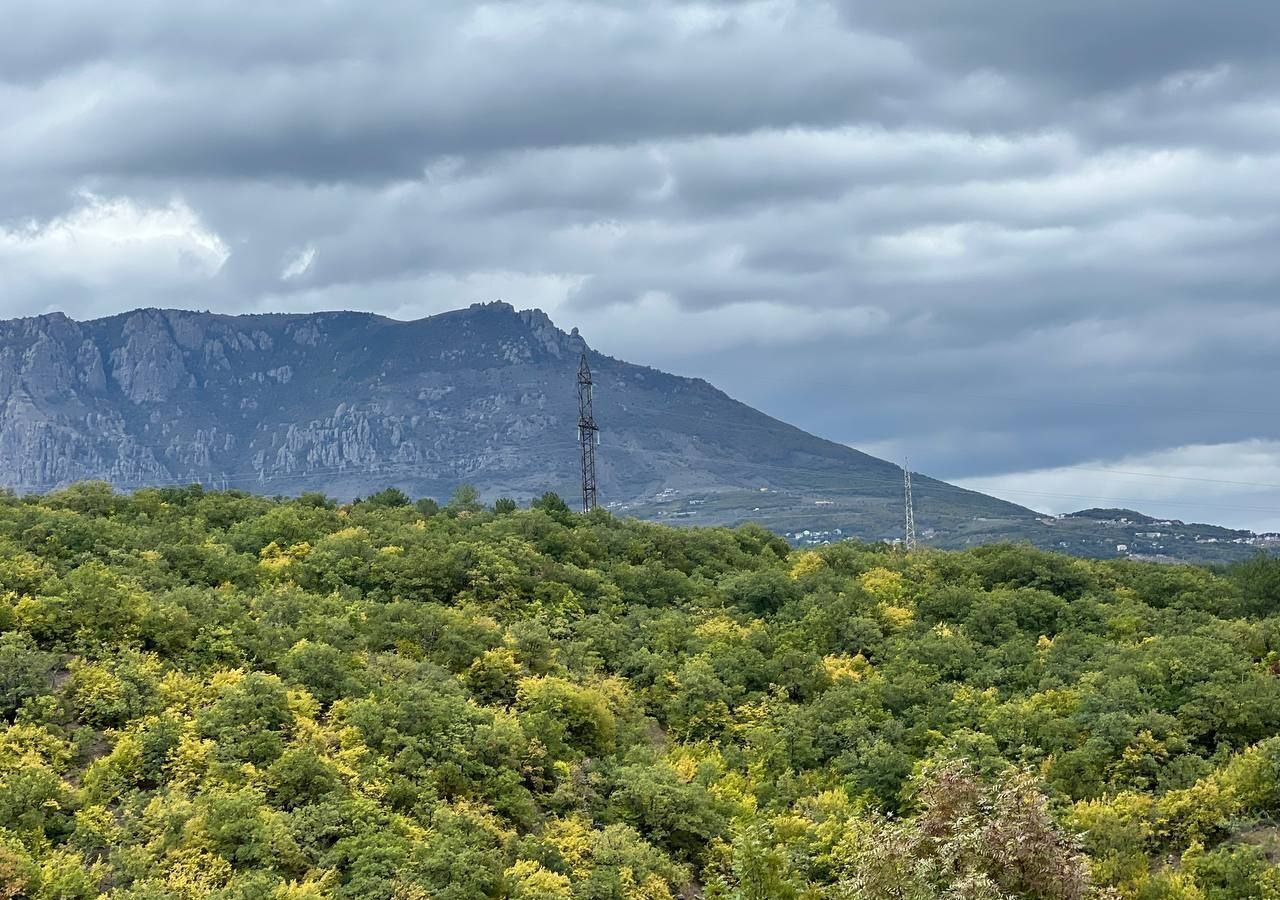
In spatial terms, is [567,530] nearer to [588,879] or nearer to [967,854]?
[588,879]

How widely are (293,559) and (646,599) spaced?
68.5ft

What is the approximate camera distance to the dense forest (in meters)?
51.1

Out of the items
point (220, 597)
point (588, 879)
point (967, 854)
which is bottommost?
point (588, 879)

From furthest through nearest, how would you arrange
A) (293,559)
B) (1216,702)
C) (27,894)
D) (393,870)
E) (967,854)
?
1. (293,559)
2. (1216,702)
3. (393,870)
4. (27,894)
5. (967,854)

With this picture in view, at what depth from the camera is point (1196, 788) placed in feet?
194

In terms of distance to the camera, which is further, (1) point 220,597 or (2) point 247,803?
(1) point 220,597

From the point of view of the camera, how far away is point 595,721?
68562mm

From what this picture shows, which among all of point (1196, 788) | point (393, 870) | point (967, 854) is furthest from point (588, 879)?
point (1196, 788)

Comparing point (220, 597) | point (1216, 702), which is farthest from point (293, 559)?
point (1216, 702)

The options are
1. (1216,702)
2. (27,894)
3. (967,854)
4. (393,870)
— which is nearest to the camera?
(967,854)

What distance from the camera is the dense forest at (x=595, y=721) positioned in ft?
168

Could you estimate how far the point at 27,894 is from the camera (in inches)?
1861

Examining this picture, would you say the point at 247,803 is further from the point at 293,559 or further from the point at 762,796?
the point at 293,559

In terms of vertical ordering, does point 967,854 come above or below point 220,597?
below
